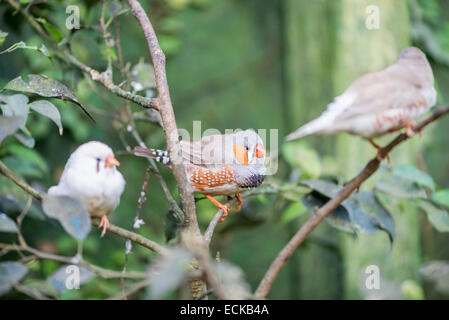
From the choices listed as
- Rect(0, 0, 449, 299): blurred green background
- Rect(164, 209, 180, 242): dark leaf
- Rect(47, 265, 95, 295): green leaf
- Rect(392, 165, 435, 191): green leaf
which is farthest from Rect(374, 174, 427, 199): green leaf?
Rect(47, 265, 95, 295): green leaf

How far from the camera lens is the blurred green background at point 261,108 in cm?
211

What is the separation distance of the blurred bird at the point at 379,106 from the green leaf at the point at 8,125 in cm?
56

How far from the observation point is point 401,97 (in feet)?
3.31

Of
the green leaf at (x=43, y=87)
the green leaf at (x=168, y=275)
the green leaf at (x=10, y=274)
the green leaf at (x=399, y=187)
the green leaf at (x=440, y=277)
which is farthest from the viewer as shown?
the green leaf at (x=399, y=187)

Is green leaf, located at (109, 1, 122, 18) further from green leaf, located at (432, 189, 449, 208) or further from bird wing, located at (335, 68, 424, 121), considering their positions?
green leaf, located at (432, 189, 449, 208)

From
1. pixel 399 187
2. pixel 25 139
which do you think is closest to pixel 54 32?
pixel 25 139

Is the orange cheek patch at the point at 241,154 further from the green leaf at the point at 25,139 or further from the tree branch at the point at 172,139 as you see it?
the green leaf at the point at 25,139

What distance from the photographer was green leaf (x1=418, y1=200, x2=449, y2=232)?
4.67ft

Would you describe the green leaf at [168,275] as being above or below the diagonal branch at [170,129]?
below

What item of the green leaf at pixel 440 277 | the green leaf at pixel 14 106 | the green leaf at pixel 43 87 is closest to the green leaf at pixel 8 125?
the green leaf at pixel 14 106

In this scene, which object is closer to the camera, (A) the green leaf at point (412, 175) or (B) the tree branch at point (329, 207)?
(B) the tree branch at point (329, 207)

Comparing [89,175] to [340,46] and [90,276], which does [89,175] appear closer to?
[90,276]
